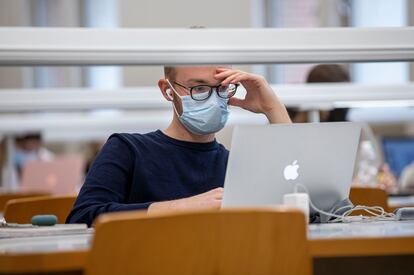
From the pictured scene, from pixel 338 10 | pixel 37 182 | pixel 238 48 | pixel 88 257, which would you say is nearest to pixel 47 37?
pixel 238 48

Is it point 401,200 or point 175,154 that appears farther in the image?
point 401,200

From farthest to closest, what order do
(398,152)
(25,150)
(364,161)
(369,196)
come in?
1. (25,150)
2. (398,152)
3. (364,161)
4. (369,196)

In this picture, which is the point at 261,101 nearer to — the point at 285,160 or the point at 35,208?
the point at 285,160

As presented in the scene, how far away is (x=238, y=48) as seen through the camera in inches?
82.4

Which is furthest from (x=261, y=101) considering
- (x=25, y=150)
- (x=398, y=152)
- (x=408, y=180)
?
(x=25, y=150)

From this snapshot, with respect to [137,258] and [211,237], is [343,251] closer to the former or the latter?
[211,237]

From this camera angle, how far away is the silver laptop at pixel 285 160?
1.79 meters

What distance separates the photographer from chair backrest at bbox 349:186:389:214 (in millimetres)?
2629

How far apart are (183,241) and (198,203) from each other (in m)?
0.56

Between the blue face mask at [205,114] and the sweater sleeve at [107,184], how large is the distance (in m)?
0.18

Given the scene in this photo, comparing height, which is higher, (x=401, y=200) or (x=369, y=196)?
(x=369, y=196)

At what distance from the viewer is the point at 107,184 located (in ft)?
7.20

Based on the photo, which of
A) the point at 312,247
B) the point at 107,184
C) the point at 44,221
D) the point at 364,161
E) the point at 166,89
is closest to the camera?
the point at 312,247

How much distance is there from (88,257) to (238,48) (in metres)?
0.90
